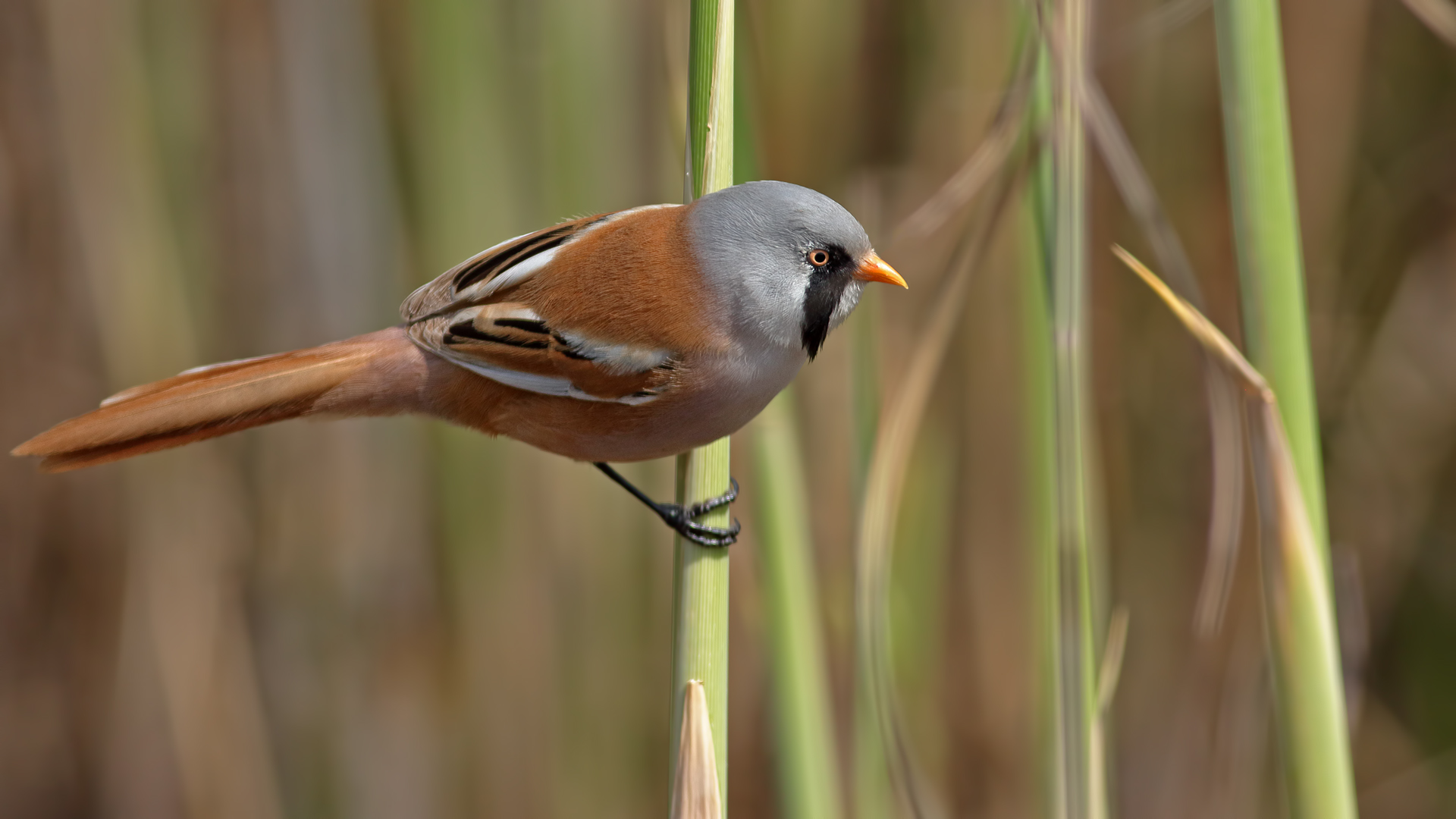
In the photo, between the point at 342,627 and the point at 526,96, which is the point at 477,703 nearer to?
the point at 342,627

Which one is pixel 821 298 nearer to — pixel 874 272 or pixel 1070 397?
pixel 874 272

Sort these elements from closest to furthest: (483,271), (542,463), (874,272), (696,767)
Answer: (696,767)
(874,272)
(483,271)
(542,463)

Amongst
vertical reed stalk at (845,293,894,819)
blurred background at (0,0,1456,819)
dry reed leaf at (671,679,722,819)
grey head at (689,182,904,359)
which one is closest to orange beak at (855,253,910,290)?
grey head at (689,182,904,359)

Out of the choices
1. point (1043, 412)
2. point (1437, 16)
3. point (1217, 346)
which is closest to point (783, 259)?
point (1043, 412)

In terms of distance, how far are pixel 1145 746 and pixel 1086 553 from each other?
1397 millimetres

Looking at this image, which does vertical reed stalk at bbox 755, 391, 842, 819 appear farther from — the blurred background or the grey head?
the blurred background

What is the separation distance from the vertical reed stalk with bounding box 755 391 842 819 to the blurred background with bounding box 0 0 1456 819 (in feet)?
2.13

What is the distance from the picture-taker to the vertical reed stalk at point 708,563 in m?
1.24

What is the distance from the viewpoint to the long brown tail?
132 cm

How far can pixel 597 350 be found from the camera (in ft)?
4.80

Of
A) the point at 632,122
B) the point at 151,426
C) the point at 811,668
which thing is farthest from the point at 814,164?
the point at 151,426

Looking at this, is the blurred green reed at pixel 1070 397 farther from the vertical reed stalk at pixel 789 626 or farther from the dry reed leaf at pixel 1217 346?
the vertical reed stalk at pixel 789 626

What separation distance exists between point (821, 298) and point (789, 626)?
1.44 ft

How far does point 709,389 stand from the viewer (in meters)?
1.38
